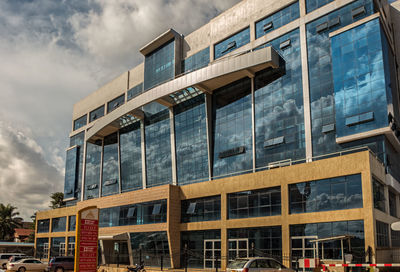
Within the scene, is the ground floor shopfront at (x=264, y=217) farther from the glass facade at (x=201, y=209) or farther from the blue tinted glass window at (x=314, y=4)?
the blue tinted glass window at (x=314, y=4)

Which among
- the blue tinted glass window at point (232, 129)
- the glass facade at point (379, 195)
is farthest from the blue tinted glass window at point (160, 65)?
the glass facade at point (379, 195)

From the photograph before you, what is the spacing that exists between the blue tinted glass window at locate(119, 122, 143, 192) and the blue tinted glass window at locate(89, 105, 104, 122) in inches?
420

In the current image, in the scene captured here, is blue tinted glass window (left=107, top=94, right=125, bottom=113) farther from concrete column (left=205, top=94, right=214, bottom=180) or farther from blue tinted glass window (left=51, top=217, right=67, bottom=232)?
concrete column (left=205, top=94, right=214, bottom=180)

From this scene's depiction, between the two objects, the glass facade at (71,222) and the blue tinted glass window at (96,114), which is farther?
the blue tinted glass window at (96,114)

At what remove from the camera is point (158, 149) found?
49.1 m

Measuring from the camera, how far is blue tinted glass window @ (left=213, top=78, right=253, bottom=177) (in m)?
40.1

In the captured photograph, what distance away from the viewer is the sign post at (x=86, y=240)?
18.4m

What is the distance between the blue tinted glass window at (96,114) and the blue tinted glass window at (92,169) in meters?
4.52

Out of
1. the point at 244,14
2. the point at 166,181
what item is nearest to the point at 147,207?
the point at 166,181

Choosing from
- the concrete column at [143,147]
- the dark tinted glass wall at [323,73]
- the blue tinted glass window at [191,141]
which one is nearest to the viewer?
the dark tinted glass wall at [323,73]

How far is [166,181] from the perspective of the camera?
47094mm

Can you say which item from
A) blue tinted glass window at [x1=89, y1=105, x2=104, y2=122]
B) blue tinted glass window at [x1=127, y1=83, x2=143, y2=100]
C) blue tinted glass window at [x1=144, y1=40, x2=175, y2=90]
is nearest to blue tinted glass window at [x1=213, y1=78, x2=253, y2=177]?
blue tinted glass window at [x1=144, y1=40, x2=175, y2=90]

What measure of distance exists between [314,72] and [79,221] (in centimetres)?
2620

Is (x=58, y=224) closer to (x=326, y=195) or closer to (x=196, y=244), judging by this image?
(x=196, y=244)
